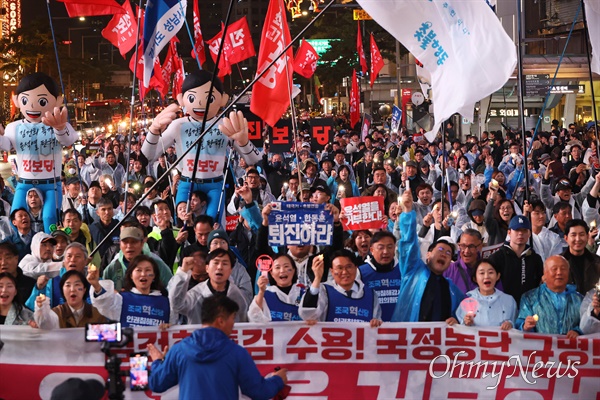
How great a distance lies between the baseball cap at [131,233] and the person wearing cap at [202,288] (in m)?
1.17

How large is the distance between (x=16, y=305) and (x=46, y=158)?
14.8 feet

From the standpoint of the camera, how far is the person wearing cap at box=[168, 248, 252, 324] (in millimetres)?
7039

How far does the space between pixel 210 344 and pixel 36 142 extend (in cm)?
667

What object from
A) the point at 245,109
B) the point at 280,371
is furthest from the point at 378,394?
the point at 245,109

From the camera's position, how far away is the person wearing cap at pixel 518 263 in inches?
326

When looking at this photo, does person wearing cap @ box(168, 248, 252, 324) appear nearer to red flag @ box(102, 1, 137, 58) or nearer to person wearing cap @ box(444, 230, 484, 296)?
person wearing cap @ box(444, 230, 484, 296)

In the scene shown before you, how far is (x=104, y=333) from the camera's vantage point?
5656mm

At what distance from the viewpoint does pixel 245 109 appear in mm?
13859

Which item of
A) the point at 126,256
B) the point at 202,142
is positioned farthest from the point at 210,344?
the point at 202,142

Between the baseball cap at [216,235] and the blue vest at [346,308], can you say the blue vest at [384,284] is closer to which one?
the blue vest at [346,308]

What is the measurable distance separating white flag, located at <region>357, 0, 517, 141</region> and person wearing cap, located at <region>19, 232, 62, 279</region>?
11.0ft

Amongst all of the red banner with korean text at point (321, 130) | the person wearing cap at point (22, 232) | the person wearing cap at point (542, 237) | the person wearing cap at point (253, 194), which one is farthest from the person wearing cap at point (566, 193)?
Result: the person wearing cap at point (22, 232)

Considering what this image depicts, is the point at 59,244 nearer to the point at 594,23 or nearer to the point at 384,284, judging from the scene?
the point at 384,284

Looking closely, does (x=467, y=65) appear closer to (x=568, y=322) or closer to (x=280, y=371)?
(x=568, y=322)
